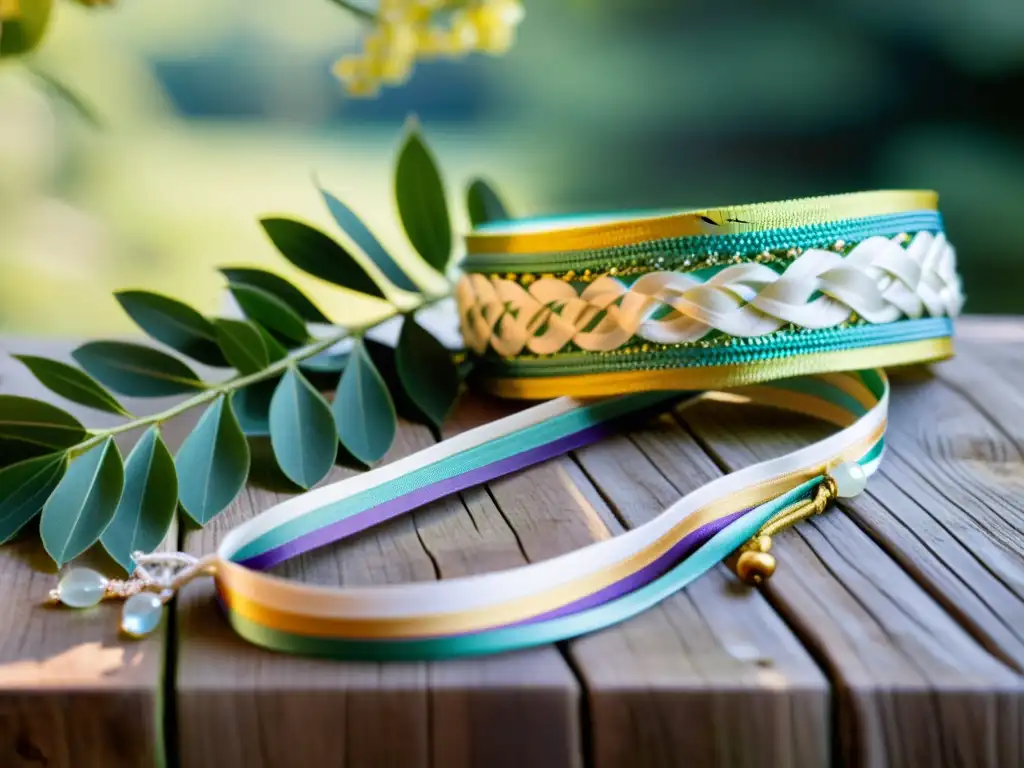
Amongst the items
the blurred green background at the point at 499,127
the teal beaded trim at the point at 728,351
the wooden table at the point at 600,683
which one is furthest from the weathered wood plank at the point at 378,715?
the blurred green background at the point at 499,127

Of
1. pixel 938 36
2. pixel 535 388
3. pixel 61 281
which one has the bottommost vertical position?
pixel 61 281

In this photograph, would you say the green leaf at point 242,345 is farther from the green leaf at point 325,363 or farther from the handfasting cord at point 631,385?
the handfasting cord at point 631,385

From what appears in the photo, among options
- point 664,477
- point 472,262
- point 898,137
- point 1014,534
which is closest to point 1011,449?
point 1014,534

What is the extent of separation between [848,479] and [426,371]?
0.37 meters

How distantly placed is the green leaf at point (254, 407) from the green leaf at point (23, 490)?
0.17 meters

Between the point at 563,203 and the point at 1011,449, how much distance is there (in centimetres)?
173

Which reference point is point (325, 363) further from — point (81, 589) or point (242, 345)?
point (81, 589)

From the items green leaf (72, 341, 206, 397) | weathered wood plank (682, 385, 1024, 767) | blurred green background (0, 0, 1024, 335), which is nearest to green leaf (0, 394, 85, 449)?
green leaf (72, 341, 206, 397)

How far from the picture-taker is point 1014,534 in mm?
688

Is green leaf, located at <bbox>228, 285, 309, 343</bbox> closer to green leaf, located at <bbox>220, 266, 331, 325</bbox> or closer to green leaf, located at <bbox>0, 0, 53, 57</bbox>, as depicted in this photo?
green leaf, located at <bbox>220, 266, 331, 325</bbox>

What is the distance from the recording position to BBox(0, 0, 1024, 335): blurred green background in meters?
2.28

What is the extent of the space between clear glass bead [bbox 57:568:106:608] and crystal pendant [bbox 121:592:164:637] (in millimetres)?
31

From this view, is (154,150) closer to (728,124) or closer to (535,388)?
(728,124)

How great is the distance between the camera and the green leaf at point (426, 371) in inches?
35.2
